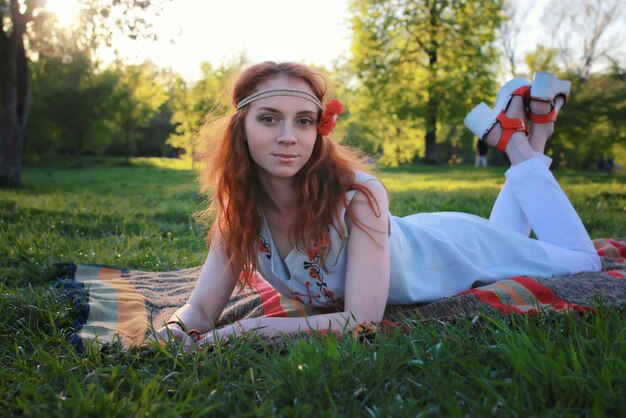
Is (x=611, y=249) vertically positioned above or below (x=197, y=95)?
below

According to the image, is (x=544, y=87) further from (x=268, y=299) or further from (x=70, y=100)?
(x=70, y=100)

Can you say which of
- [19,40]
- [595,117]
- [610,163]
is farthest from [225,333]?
[610,163]

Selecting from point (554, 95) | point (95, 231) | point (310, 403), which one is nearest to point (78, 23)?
point (95, 231)

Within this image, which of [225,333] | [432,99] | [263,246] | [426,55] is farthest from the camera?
[426,55]

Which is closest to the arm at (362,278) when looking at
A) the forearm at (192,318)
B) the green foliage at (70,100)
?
the forearm at (192,318)

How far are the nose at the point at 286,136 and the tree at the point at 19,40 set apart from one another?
9.11 meters

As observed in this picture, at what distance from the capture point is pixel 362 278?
7.06ft

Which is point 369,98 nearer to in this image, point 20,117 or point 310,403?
point 20,117

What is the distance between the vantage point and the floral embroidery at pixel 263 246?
2.46m

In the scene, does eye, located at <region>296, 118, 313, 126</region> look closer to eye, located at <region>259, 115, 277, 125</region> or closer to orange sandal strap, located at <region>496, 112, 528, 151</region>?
eye, located at <region>259, 115, 277, 125</region>

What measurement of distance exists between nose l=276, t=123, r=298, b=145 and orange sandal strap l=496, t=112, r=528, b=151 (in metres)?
1.87

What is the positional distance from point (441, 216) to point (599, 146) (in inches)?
1081

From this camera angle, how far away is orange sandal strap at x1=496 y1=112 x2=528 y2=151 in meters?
3.46

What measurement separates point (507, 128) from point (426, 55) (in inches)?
851
